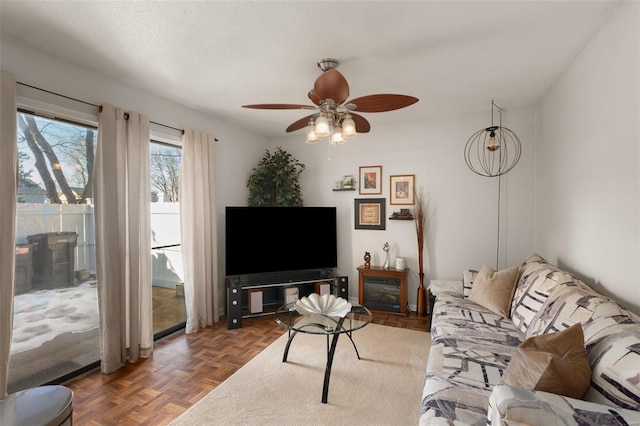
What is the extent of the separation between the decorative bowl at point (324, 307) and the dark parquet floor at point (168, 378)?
711 millimetres

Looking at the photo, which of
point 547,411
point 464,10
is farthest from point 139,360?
point 464,10

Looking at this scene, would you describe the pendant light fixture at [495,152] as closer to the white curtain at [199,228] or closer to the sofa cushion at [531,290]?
the sofa cushion at [531,290]

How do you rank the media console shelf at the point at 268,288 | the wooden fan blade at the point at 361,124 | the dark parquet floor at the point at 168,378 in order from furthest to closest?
the media console shelf at the point at 268,288, the wooden fan blade at the point at 361,124, the dark parquet floor at the point at 168,378

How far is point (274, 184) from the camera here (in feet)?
14.2

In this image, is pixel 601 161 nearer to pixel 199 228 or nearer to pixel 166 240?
pixel 199 228

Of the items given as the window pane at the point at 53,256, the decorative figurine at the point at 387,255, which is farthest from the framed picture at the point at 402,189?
the window pane at the point at 53,256

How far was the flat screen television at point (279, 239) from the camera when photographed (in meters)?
3.68

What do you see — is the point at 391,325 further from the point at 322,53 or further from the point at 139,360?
the point at 322,53

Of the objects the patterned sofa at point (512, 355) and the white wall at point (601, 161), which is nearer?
the patterned sofa at point (512, 355)

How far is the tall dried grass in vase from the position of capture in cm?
383

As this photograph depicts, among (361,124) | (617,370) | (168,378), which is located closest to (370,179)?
(361,124)

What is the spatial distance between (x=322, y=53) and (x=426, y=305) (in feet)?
10.5

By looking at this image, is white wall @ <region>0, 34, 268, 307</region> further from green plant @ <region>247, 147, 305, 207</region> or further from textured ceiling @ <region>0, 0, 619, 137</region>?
green plant @ <region>247, 147, 305, 207</region>

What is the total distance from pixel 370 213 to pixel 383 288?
3.41 feet
